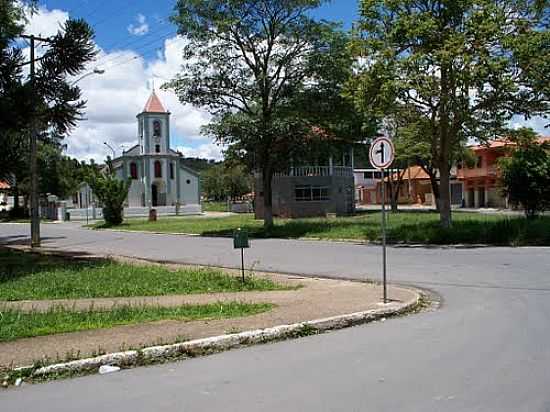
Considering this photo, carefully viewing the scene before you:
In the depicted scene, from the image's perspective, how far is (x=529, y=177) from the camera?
82.2ft

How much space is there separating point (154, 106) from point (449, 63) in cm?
6243

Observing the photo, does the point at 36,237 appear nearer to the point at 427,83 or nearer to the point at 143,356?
the point at 427,83

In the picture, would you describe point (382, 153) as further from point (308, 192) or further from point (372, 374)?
point (308, 192)

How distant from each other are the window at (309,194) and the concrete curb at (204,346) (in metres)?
45.1

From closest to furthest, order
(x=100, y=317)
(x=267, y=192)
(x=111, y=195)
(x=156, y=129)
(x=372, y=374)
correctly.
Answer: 1. (x=372, y=374)
2. (x=100, y=317)
3. (x=267, y=192)
4. (x=111, y=195)
5. (x=156, y=129)

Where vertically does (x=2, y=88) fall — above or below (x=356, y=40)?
below

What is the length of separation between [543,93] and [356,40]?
23.6 ft

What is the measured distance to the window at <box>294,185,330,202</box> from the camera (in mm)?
55188

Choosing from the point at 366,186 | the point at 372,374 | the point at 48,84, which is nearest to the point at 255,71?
the point at 48,84

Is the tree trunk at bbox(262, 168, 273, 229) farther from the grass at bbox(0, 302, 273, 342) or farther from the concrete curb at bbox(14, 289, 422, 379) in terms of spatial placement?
the concrete curb at bbox(14, 289, 422, 379)

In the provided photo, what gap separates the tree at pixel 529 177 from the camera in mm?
24922

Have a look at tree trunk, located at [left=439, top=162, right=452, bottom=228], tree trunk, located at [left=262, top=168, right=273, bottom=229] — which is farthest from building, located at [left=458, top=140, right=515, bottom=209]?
tree trunk, located at [left=439, top=162, right=452, bottom=228]

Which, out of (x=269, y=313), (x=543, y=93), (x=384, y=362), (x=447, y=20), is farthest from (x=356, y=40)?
(x=384, y=362)

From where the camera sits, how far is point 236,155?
113ft
